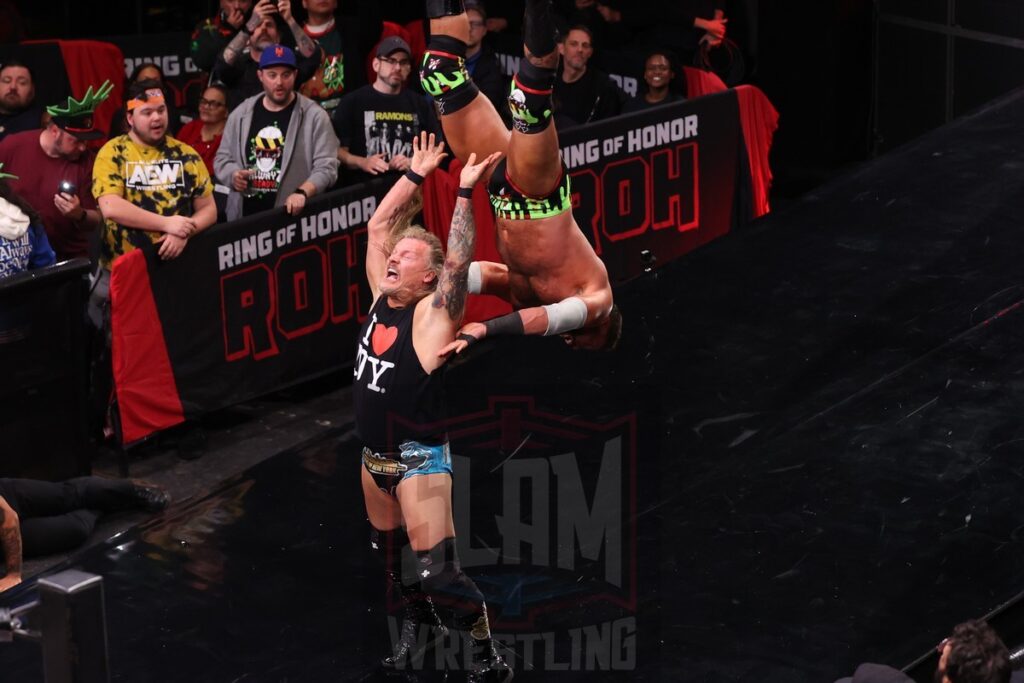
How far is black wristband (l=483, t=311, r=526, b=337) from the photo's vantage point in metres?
4.54

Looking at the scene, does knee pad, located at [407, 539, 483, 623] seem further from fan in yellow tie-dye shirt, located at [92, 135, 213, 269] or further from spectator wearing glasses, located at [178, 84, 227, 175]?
spectator wearing glasses, located at [178, 84, 227, 175]

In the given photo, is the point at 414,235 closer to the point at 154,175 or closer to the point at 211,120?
the point at 154,175

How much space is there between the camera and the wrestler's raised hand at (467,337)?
4633mm

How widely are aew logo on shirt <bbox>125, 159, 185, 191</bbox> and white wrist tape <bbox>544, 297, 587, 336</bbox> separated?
366 centimetres

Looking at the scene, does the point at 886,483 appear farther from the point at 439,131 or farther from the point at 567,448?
the point at 439,131

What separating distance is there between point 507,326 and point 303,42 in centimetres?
505

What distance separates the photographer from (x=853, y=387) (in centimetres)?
734

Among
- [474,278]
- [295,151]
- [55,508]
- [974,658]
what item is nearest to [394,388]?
[474,278]

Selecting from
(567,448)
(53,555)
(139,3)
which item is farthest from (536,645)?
(139,3)

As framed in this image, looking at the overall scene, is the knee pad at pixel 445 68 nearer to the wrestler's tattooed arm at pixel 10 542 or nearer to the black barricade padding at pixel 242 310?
the wrestler's tattooed arm at pixel 10 542

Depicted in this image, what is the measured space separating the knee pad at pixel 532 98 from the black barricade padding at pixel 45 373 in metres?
3.58

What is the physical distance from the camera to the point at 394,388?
520 centimetres

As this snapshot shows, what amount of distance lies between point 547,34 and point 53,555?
157 inches

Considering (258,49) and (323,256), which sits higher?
(258,49)
